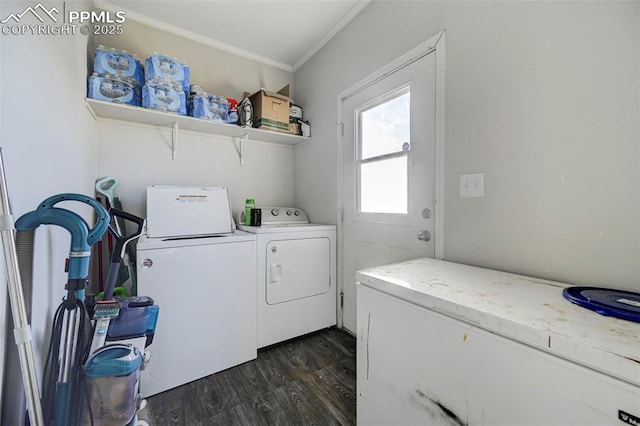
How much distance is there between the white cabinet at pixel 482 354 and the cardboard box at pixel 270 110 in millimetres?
1744

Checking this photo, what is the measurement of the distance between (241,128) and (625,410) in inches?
97.1

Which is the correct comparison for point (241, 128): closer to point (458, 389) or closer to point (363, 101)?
point (363, 101)

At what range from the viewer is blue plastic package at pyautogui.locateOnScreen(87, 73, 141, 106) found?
1.66m

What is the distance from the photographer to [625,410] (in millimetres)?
522

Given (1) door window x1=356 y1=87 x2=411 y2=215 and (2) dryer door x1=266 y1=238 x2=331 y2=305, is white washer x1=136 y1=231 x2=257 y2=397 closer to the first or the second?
(2) dryer door x1=266 y1=238 x2=331 y2=305

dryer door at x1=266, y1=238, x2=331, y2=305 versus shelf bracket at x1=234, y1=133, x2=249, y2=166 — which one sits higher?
shelf bracket at x1=234, y1=133, x2=249, y2=166

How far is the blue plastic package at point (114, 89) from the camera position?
166 cm

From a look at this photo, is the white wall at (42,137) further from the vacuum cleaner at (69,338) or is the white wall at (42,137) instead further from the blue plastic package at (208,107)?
the blue plastic package at (208,107)

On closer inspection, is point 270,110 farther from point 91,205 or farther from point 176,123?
point 91,205

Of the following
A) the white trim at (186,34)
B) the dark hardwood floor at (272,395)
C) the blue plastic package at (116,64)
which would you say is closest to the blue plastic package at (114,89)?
the blue plastic package at (116,64)

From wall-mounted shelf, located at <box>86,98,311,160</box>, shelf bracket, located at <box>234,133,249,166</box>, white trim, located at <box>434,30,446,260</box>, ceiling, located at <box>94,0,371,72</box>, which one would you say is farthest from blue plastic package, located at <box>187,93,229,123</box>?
white trim, located at <box>434,30,446,260</box>

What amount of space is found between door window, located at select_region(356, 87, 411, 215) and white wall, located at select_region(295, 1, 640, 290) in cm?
33

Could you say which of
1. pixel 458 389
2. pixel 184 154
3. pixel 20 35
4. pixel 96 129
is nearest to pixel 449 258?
pixel 458 389

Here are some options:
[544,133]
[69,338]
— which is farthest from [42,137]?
[544,133]
